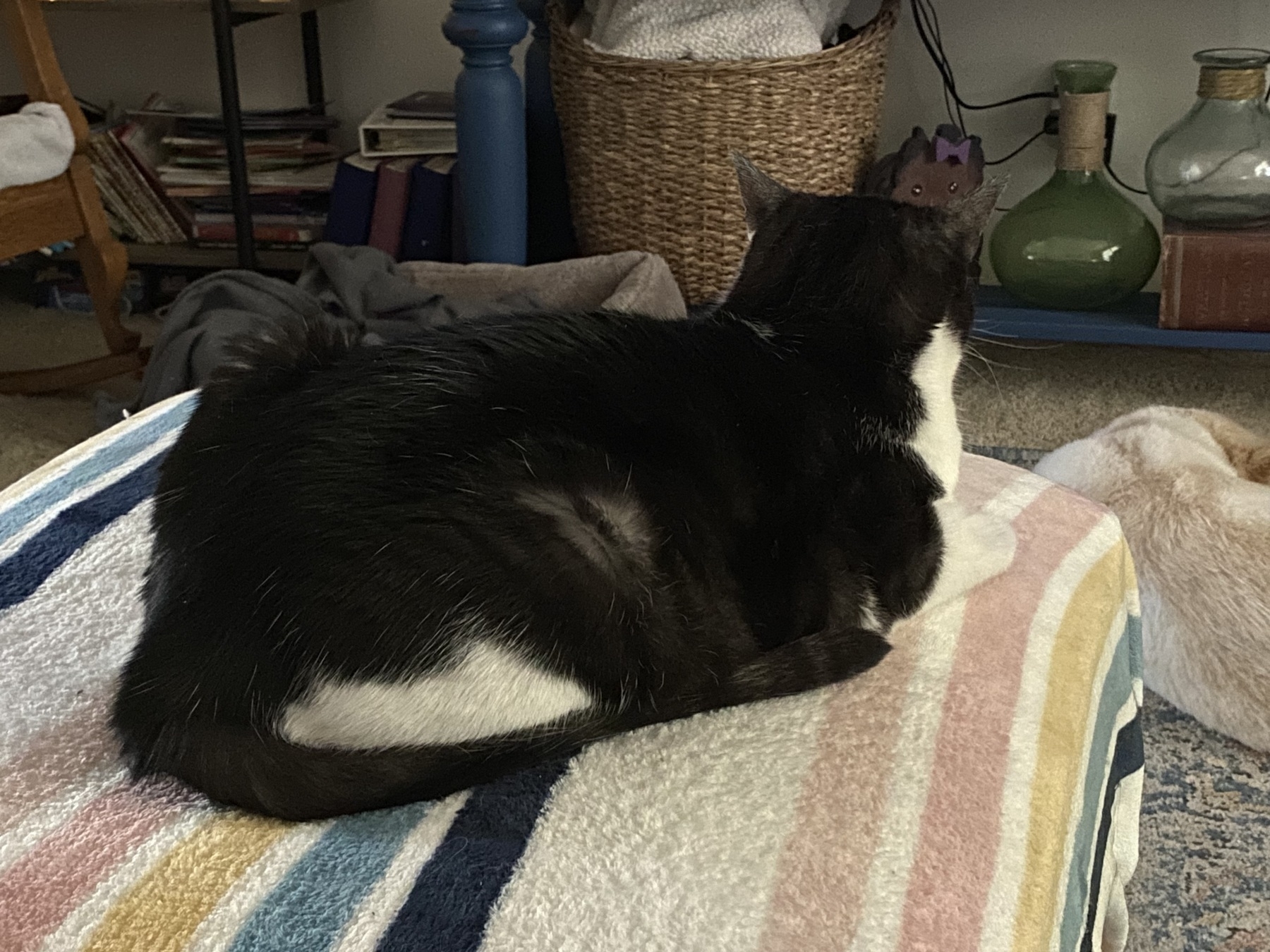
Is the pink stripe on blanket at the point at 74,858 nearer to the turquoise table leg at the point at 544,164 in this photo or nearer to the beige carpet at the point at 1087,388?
the beige carpet at the point at 1087,388

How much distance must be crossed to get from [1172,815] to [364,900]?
2.67 feet

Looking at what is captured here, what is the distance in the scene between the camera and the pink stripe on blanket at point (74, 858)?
595mm

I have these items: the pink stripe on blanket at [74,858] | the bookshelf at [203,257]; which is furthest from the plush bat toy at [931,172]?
the pink stripe on blanket at [74,858]

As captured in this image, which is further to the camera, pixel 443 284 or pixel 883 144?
pixel 883 144

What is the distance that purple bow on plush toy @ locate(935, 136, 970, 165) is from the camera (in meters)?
1.81

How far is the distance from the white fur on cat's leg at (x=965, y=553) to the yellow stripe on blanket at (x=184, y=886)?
1.64ft

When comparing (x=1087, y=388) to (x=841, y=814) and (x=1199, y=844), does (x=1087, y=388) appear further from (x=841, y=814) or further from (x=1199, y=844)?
(x=841, y=814)

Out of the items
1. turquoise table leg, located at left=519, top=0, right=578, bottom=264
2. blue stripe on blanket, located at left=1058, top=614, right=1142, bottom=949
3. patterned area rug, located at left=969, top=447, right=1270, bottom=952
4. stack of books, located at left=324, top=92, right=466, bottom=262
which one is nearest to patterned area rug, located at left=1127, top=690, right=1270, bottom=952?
patterned area rug, located at left=969, top=447, right=1270, bottom=952

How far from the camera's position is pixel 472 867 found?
624mm

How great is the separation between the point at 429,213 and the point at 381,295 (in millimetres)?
575

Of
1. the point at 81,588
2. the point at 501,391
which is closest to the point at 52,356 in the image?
the point at 81,588

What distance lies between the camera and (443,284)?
1729 mm

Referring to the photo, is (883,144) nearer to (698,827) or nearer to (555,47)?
(555,47)

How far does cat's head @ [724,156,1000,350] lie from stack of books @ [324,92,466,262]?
1.32m
